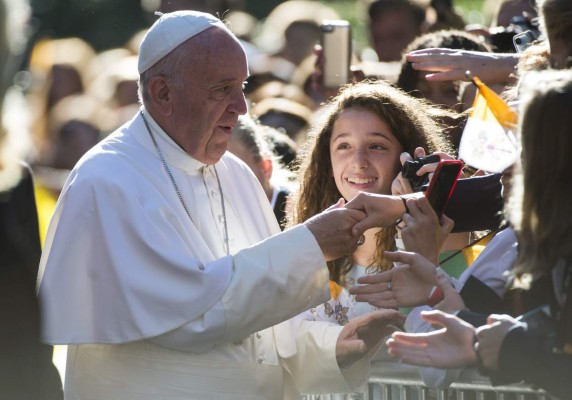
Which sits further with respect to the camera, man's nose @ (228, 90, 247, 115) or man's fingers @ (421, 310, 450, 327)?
man's nose @ (228, 90, 247, 115)

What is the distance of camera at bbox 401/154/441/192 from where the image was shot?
16.7ft

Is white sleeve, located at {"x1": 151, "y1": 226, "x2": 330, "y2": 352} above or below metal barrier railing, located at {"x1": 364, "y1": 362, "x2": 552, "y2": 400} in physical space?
above

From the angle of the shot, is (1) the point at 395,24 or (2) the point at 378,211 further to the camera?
(1) the point at 395,24

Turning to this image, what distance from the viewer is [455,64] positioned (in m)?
5.84

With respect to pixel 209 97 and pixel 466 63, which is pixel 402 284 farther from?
pixel 466 63

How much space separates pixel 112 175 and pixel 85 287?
17.0 inches

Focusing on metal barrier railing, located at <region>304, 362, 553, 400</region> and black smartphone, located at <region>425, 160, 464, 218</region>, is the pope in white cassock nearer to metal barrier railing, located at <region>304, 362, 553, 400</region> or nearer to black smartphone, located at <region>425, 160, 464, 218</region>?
metal barrier railing, located at <region>304, 362, 553, 400</region>

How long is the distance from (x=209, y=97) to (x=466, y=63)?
131 centimetres

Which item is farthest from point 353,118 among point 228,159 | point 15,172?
point 15,172

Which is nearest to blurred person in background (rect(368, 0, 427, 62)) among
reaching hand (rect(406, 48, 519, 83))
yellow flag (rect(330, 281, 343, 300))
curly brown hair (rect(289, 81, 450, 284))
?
curly brown hair (rect(289, 81, 450, 284))

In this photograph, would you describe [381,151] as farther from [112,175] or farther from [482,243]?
[112,175]

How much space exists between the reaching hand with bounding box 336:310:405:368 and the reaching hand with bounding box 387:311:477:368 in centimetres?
86

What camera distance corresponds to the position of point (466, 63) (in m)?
5.85

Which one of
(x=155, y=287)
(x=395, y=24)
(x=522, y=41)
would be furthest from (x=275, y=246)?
(x=395, y=24)
